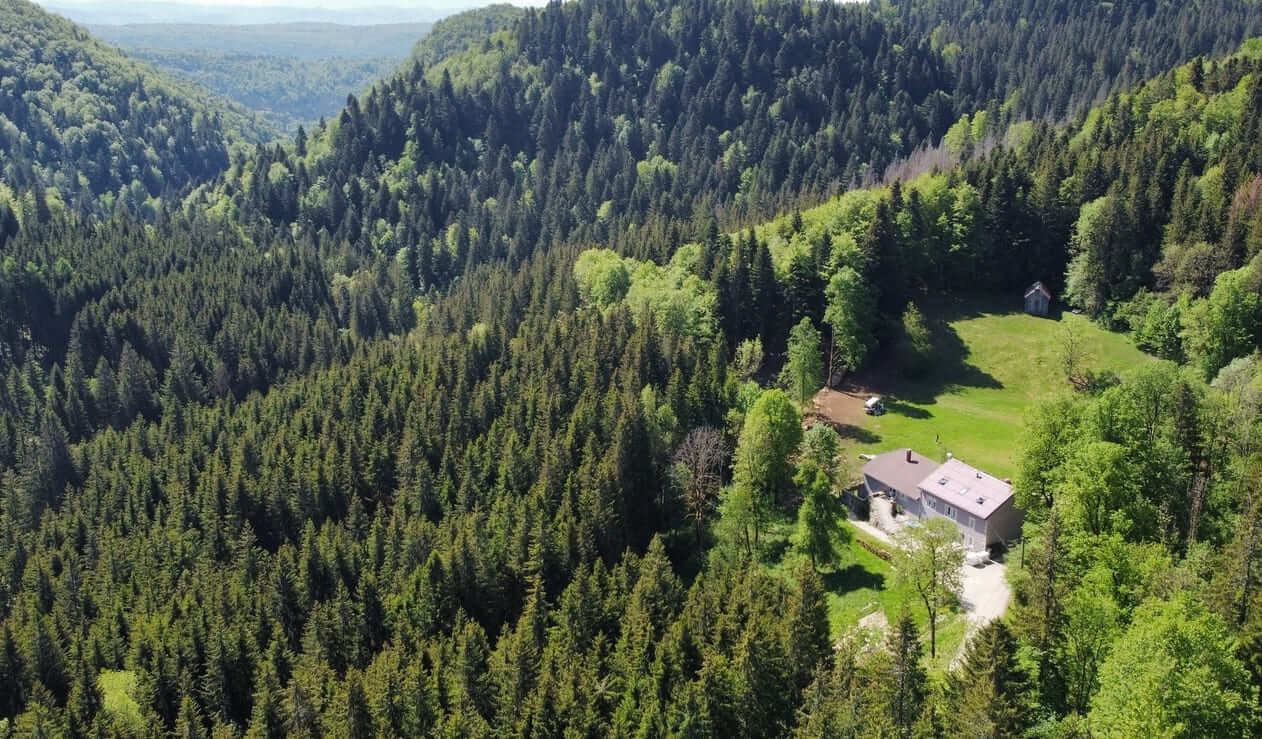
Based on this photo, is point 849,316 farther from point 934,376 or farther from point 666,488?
point 666,488

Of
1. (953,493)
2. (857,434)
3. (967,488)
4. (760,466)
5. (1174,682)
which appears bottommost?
(857,434)

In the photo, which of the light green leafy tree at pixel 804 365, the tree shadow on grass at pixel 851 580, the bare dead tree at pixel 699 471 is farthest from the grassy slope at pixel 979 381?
the tree shadow on grass at pixel 851 580

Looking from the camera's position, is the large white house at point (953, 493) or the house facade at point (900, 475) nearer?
the large white house at point (953, 493)

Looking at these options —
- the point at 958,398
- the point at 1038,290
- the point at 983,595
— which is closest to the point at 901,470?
the point at 983,595

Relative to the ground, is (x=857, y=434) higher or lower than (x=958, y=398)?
lower

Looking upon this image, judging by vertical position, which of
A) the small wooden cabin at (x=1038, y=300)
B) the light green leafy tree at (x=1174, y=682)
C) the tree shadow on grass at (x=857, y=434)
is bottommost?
the tree shadow on grass at (x=857, y=434)

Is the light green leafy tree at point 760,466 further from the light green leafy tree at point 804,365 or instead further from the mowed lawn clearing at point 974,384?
the light green leafy tree at point 804,365

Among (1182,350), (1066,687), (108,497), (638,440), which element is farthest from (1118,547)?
(108,497)

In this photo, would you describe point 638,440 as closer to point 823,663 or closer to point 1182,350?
point 823,663
